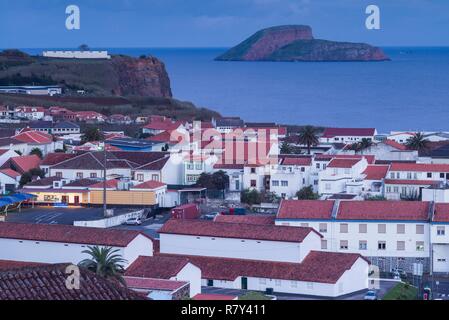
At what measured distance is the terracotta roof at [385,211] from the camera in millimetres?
11516

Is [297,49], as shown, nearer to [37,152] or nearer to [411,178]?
[37,152]

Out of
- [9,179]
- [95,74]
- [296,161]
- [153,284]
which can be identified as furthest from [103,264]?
[95,74]

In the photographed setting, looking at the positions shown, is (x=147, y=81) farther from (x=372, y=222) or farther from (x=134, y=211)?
(x=372, y=222)

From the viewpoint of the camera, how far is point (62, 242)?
984 cm

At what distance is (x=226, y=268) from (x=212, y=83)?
56.3 m

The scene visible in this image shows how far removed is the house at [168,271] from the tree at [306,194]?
18.6 feet

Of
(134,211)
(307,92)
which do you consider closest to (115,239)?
(134,211)

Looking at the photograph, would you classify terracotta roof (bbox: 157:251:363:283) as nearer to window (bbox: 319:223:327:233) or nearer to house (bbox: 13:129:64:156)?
window (bbox: 319:223:327:233)

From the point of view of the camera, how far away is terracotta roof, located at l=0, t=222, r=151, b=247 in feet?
31.6

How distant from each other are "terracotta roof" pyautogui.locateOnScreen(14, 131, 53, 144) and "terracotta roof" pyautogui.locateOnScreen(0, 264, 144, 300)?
57.4 feet

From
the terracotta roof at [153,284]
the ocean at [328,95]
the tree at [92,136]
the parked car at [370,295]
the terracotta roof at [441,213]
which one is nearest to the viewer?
the terracotta roof at [153,284]

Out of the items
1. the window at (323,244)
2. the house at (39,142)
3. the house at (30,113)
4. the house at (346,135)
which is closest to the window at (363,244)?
the window at (323,244)

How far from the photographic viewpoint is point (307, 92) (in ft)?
183

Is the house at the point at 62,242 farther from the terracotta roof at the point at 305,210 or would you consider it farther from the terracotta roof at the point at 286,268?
the terracotta roof at the point at 305,210
